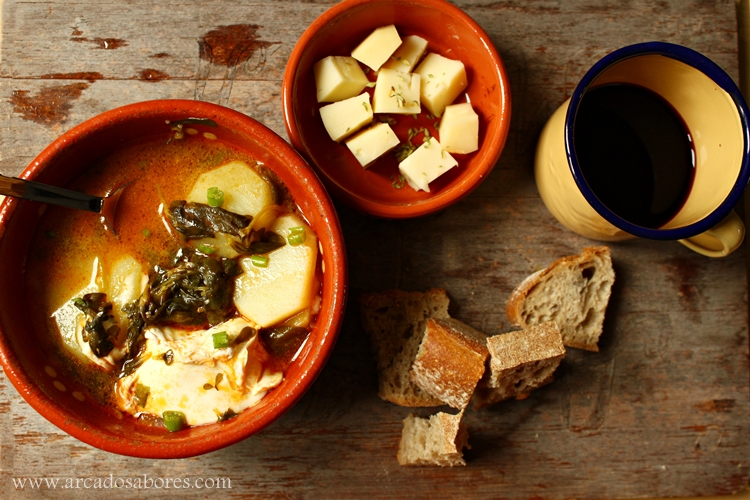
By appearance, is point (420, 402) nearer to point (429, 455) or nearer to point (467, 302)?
point (429, 455)

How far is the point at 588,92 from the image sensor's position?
2131 millimetres

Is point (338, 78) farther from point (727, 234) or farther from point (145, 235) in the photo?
point (727, 234)

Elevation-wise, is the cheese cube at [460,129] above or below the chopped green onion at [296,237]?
above

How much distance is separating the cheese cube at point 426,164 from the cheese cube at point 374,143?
89mm

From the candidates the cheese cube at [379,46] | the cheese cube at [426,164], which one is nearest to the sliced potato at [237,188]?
the cheese cube at [426,164]

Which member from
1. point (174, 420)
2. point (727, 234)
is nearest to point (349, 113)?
point (174, 420)

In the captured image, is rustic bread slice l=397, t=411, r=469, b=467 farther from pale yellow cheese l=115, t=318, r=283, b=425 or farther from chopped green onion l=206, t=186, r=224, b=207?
chopped green onion l=206, t=186, r=224, b=207

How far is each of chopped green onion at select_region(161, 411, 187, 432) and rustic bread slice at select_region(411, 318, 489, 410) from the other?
85cm

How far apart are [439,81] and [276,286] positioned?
1.00 m

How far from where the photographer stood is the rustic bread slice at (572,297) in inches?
91.8

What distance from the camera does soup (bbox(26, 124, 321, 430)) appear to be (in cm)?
190

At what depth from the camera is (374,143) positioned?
→ 2146 mm

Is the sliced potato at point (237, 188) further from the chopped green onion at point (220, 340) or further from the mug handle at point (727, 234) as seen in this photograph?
the mug handle at point (727, 234)

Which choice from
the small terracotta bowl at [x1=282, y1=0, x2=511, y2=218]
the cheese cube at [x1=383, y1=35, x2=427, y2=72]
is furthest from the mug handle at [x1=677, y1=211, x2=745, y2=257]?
the cheese cube at [x1=383, y1=35, x2=427, y2=72]
